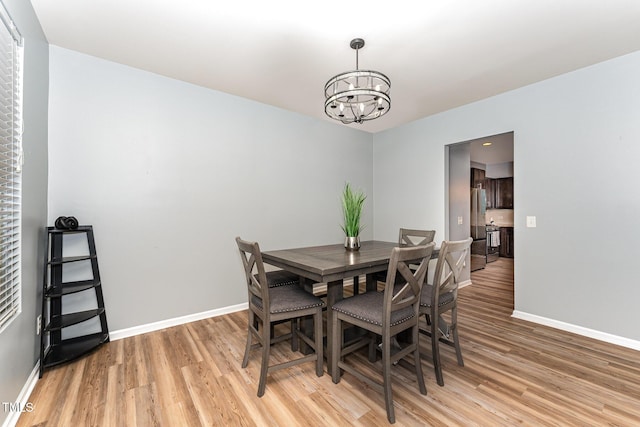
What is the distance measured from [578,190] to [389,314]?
2.53 m

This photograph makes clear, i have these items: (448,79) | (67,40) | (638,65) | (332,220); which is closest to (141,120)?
(67,40)

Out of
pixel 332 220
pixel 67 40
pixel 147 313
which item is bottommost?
pixel 147 313

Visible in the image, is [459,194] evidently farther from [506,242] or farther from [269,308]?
[269,308]

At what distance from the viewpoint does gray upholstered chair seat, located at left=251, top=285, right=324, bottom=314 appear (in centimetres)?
194

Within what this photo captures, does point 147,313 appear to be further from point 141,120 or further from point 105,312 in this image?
point 141,120

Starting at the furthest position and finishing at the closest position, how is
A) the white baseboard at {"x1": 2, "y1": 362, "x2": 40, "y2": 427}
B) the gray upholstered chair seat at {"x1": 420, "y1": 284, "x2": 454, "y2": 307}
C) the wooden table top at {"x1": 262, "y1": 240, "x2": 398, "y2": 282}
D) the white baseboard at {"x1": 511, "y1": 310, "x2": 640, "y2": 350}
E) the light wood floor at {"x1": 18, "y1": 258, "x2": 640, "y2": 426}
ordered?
the white baseboard at {"x1": 511, "y1": 310, "x2": 640, "y2": 350} < the gray upholstered chair seat at {"x1": 420, "y1": 284, "x2": 454, "y2": 307} < the wooden table top at {"x1": 262, "y1": 240, "x2": 398, "y2": 282} < the light wood floor at {"x1": 18, "y1": 258, "x2": 640, "y2": 426} < the white baseboard at {"x1": 2, "y1": 362, "x2": 40, "y2": 427}

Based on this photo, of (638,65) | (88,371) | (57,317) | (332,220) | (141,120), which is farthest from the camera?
(332,220)

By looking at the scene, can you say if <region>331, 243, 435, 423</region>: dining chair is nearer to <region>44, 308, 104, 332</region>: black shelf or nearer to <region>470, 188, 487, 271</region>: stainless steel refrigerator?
<region>44, 308, 104, 332</region>: black shelf

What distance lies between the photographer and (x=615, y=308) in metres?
2.53

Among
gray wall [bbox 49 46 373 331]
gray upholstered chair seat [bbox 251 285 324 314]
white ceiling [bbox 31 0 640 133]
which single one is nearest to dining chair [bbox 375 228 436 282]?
gray upholstered chair seat [bbox 251 285 324 314]

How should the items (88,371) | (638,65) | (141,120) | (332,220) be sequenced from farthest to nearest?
1. (332,220)
2. (141,120)
3. (638,65)
4. (88,371)

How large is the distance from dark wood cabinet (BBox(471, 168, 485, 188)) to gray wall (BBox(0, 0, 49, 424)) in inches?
251

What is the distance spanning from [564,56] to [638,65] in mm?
593

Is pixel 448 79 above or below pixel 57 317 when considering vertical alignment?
above
